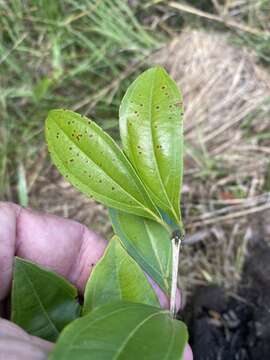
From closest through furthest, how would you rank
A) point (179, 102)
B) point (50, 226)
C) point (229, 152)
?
point (179, 102) → point (50, 226) → point (229, 152)

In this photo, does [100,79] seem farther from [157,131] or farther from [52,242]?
[157,131]

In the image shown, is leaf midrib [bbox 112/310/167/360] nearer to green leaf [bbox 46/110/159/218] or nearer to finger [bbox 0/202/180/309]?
green leaf [bbox 46/110/159/218]

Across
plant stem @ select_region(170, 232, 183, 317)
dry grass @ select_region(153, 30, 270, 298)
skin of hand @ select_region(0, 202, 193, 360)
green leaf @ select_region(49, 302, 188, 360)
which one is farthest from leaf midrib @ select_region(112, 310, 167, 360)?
dry grass @ select_region(153, 30, 270, 298)

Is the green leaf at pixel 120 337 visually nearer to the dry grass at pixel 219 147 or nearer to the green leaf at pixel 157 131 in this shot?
the green leaf at pixel 157 131

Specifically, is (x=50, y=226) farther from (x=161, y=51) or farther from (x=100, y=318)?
(x=161, y=51)

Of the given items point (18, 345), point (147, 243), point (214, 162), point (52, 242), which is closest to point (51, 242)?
point (52, 242)

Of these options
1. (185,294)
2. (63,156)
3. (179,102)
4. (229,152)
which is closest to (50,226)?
(63,156)
